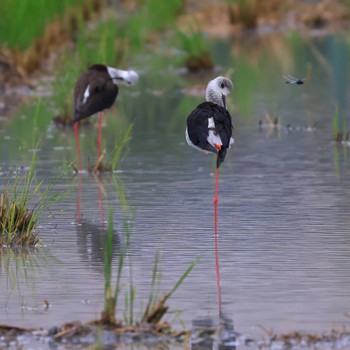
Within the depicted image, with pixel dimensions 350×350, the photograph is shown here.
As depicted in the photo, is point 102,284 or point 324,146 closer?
point 102,284

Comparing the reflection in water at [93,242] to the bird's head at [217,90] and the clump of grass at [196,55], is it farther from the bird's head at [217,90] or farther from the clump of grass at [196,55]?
the clump of grass at [196,55]

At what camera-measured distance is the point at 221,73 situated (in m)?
20.1

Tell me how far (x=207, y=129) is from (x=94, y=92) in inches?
155

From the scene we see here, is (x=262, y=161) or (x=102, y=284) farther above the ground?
(x=262, y=161)

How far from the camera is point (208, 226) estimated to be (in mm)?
8781

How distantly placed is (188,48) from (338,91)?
127 inches

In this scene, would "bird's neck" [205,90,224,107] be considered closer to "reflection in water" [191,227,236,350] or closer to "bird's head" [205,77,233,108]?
"bird's head" [205,77,233,108]

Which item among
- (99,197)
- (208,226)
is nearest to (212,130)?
(208,226)

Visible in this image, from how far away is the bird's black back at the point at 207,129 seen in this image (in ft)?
29.0

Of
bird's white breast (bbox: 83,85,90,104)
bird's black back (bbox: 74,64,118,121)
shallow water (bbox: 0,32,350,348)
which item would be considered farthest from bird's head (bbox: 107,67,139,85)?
shallow water (bbox: 0,32,350,348)

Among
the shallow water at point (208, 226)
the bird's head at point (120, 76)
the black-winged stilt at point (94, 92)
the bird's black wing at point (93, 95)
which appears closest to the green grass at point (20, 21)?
the shallow water at point (208, 226)

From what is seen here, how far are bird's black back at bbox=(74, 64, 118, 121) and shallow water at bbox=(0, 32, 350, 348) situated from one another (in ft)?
1.33

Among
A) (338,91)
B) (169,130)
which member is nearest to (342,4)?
(338,91)

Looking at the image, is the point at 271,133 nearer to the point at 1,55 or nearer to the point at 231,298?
the point at 1,55
